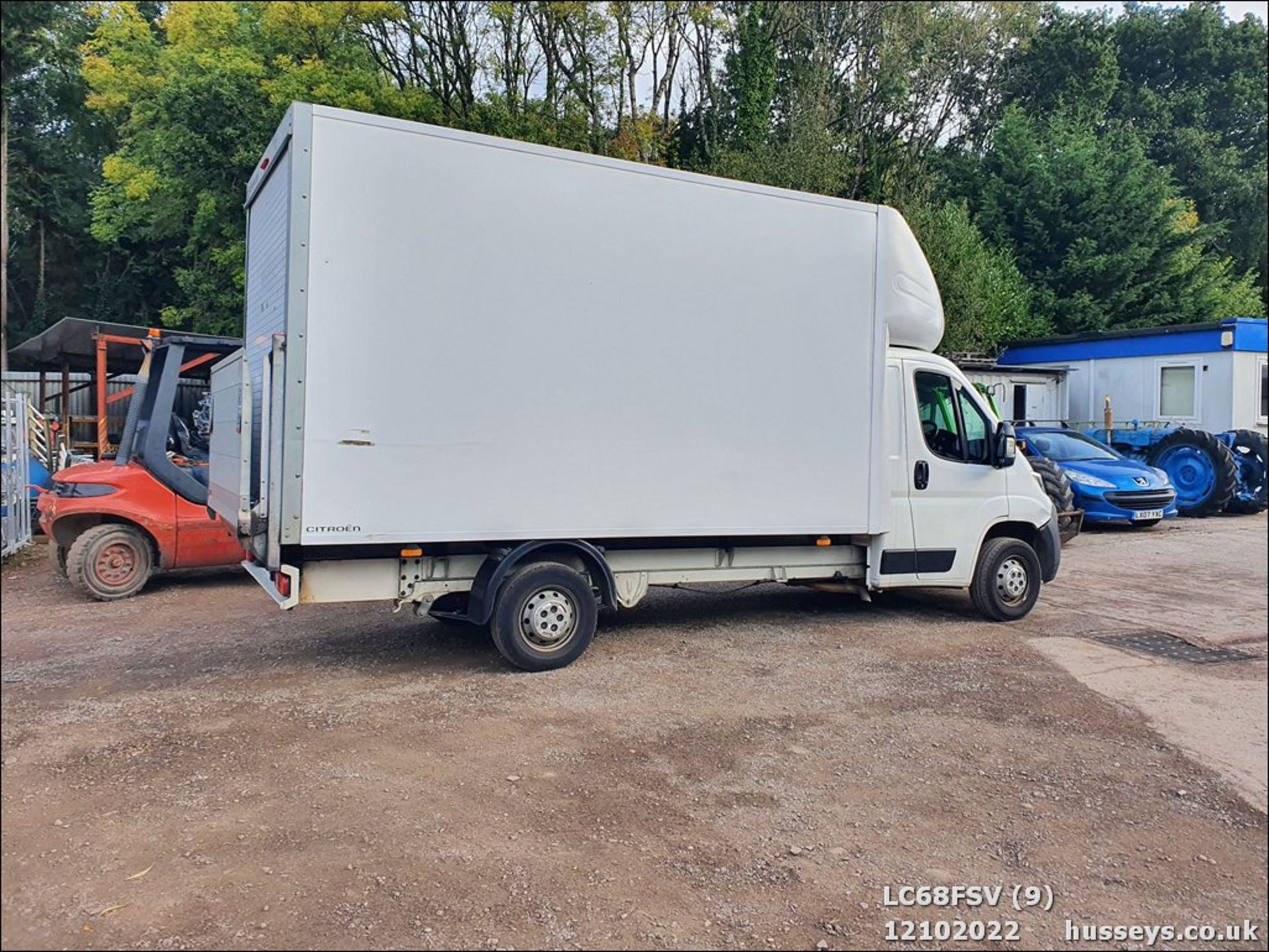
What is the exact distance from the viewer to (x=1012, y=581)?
27.6ft

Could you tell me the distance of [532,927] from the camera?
3.33m

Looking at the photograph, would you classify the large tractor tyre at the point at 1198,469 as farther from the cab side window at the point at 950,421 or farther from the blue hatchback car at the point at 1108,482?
the cab side window at the point at 950,421

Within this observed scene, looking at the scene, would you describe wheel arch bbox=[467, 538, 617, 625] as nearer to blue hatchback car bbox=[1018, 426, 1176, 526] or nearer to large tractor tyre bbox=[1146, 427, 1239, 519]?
blue hatchback car bbox=[1018, 426, 1176, 526]

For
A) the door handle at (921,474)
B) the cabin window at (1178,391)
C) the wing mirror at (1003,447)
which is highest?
the cabin window at (1178,391)

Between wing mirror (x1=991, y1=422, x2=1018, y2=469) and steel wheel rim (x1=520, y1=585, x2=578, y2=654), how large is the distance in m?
4.02

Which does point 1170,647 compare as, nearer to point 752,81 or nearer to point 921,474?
point 921,474

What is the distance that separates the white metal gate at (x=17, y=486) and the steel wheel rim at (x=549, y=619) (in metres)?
8.02

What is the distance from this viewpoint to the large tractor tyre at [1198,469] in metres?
16.9

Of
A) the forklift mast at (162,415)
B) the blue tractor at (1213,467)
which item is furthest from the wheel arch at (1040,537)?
the blue tractor at (1213,467)

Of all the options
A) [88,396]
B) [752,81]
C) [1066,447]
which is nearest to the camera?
[1066,447]

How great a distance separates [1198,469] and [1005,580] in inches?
451

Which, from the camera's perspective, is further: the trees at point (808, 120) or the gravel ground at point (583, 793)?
the trees at point (808, 120)

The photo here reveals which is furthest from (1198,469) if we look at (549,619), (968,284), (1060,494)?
(549,619)

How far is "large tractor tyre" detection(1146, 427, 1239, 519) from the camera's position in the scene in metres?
16.9
